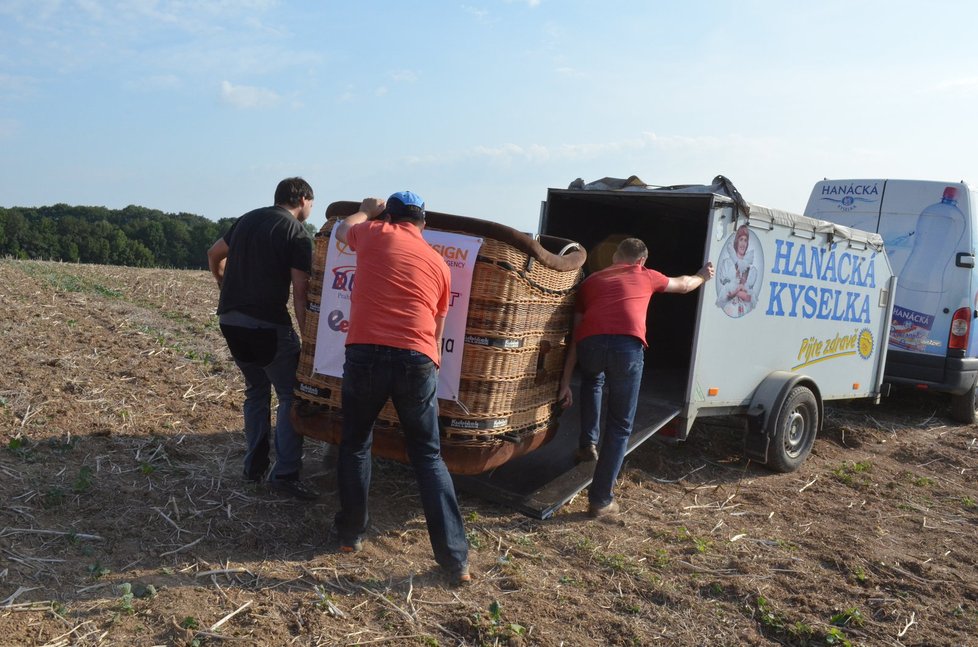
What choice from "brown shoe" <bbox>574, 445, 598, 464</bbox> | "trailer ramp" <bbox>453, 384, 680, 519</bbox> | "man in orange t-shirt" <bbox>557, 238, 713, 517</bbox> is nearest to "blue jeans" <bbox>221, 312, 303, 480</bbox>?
"trailer ramp" <bbox>453, 384, 680, 519</bbox>

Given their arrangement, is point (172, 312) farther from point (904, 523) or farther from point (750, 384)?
point (904, 523)

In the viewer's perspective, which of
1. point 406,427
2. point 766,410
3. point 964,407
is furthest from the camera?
point 964,407

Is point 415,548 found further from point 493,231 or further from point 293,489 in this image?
point 493,231

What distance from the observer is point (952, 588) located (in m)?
4.96

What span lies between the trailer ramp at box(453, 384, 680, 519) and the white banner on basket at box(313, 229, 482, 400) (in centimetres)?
135

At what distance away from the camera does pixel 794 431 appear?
749cm

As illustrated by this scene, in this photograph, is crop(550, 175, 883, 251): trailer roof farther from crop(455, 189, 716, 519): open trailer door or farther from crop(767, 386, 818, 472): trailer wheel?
crop(767, 386, 818, 472): trailer wheel

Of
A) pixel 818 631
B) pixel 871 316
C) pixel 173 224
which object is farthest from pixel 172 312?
pixel 173 224

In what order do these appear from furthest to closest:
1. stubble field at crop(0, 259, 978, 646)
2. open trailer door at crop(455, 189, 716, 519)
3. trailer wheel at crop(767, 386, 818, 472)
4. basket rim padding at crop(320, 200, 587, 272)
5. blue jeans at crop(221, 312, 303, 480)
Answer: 1. trailer wheel at crop(767, 386, 818, 472)
2. open trailer door at crop(455, 189, 716, 519)
3. blue jeans at crop(221, 312, 303, 480)
4. basket rim padding at crop(320, 200, 587, 272)
5. stubble field at crop(0, 259, 978, 646)

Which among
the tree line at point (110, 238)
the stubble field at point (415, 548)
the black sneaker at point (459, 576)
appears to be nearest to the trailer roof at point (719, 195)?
the stubble field at point (415, 548)

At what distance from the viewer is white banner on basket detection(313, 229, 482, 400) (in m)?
4.63

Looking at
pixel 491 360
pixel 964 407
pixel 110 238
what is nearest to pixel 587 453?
pixel 491 360

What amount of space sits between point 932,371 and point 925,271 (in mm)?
1197

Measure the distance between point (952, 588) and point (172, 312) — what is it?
1072cm
